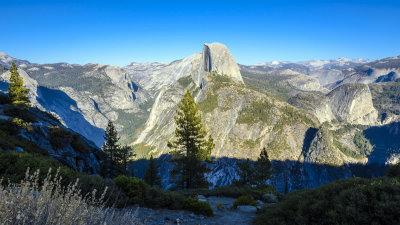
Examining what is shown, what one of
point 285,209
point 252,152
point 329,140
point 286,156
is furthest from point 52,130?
point 329,140

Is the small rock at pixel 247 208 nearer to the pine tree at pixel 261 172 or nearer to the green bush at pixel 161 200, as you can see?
the green bush at pixel 161 200

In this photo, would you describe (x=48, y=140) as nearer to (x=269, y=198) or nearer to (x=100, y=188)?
(x=100, y=188)

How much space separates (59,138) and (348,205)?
23540 mm

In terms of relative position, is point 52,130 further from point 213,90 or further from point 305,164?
point 213,90

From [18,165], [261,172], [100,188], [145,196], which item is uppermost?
[18,165]

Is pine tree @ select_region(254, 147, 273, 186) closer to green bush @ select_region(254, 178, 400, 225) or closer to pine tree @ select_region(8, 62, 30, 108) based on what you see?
green bush @ select_region(254, 178, 400, 225)

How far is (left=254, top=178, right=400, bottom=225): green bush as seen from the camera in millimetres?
5574

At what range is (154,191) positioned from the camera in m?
10.4

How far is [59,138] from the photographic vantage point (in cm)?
1967

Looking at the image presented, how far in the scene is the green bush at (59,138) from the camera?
19047mm

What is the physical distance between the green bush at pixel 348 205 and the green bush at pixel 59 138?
2030 cm

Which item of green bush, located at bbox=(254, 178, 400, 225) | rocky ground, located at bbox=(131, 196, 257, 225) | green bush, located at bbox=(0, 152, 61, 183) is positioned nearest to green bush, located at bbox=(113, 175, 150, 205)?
rocky ground, located at bbox=(131, 196, 257, 225)

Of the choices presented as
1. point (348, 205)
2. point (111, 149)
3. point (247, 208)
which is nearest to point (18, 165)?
point (247, 208)

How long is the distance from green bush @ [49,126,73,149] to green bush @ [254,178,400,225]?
799 inches
